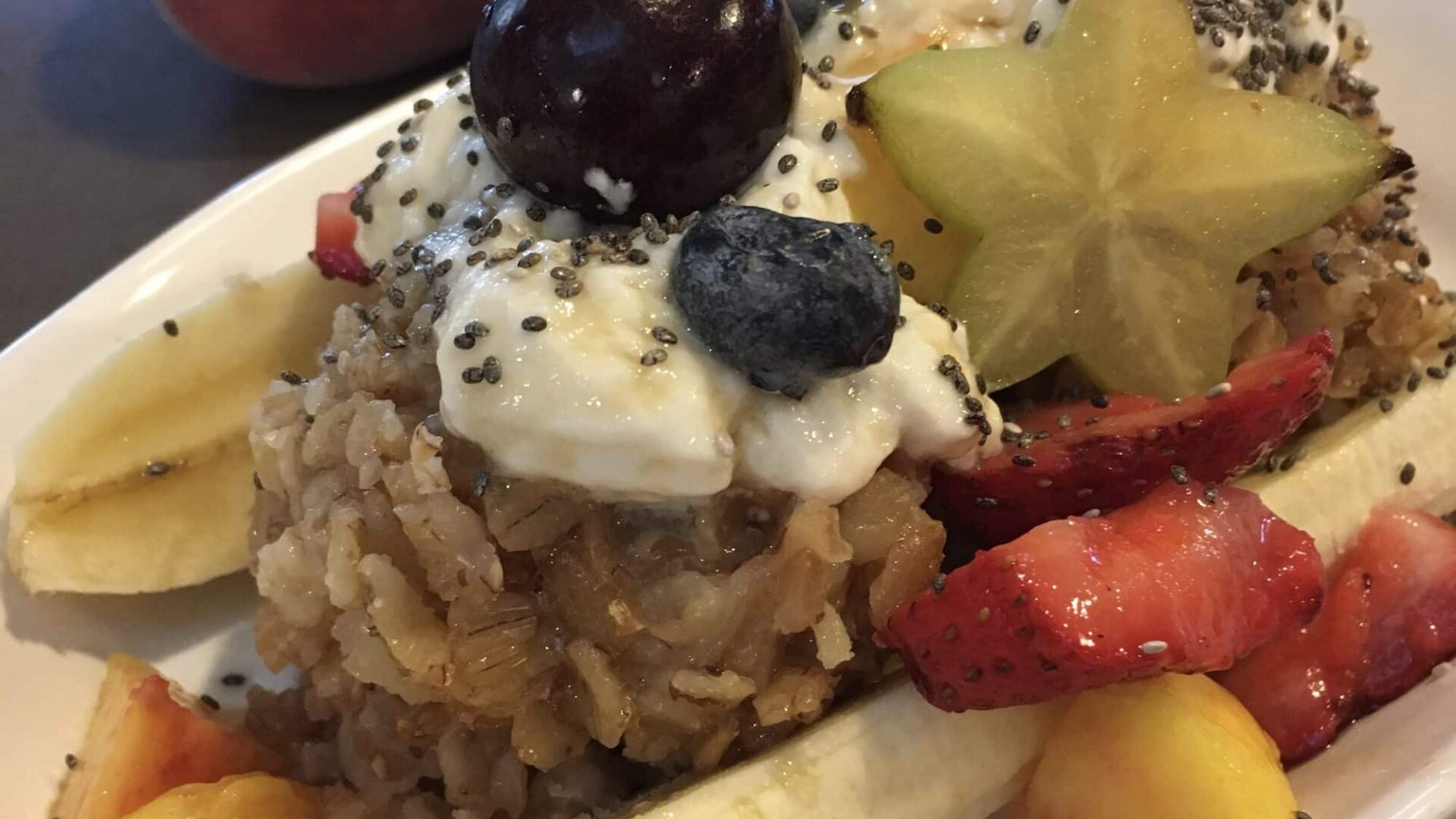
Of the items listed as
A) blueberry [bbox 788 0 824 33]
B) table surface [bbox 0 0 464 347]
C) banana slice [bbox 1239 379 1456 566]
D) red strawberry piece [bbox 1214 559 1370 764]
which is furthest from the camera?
table surface [bbox 0 0 464 347]

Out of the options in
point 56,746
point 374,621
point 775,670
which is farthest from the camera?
point 56,746

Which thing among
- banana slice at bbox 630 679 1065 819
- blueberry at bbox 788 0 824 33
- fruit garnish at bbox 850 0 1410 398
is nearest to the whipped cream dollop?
fruit garnish at bbox 850 0 1410 398

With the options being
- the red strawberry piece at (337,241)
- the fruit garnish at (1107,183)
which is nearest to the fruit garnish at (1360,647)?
the fruit garnish at (1107,183)

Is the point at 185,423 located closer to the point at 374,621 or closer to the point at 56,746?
the point at 56,746

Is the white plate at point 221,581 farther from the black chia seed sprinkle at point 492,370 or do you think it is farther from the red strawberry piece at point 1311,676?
the black chia seed sprinkle at point 492,370

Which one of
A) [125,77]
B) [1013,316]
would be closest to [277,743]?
[1013,316]

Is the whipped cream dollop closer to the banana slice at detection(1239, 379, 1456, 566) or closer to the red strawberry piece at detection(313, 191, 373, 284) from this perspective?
the banana slice at detection(1239, 379, 1456, 566)
